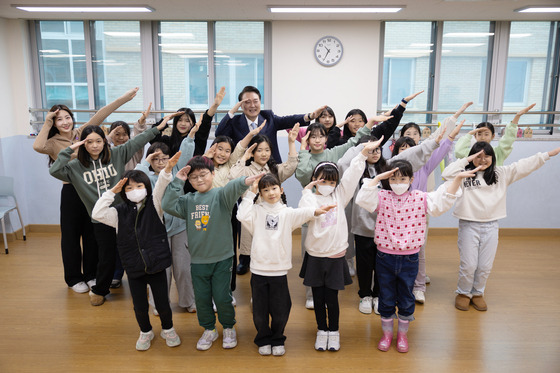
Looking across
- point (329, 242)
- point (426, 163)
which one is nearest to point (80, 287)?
point (329, 242)

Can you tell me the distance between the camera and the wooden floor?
2629 millimetres

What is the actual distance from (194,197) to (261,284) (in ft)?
2.30

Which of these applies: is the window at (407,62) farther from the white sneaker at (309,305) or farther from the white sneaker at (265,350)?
the white sneaker at (265,350)

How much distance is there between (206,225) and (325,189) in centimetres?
80

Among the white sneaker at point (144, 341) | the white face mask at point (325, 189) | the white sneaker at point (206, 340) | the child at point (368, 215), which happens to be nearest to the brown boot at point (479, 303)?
the child at point (368, 215)

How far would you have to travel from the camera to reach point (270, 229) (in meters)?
2.60

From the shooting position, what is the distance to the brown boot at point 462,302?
3.33 meters

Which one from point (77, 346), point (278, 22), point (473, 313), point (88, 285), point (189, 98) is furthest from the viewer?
point (189, 98)

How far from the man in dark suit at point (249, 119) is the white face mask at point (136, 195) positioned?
1.22 m

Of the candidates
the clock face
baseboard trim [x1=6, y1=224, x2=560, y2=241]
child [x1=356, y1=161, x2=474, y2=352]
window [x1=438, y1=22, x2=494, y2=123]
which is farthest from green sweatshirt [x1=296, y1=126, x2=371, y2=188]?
window [x1=438, y1=22, x2=494, y2=123]

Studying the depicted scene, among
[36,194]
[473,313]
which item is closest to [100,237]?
[36,194]

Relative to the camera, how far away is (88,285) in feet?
12.1

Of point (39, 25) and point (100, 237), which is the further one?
point (39, 25)

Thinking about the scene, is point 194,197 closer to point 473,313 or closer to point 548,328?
point 473,313
